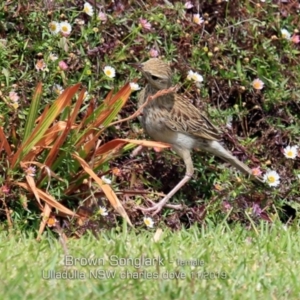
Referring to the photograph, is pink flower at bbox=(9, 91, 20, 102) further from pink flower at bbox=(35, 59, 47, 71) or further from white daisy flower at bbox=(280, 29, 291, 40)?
white daisy flower at bbox=(280, 29, 291, 40)

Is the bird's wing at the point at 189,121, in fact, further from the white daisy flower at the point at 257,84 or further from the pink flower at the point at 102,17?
the pink flower at the point at 102,17

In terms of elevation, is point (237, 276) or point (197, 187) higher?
point (237, 276)

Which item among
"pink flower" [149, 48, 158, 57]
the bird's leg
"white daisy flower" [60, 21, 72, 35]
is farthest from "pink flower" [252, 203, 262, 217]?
"white daisy flower" [60, 21, 72, 35]

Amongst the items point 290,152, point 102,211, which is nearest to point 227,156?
point 290,152

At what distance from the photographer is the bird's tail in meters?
8.32

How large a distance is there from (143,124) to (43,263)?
2.67 meters

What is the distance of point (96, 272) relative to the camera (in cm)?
553

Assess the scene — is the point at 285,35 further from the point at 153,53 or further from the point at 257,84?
the point at 153,53

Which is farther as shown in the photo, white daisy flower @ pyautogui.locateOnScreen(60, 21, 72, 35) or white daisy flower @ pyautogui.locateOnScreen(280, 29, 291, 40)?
white daisy flower @ pyautogui.locateOnScreen(280, 29, 291, 40)

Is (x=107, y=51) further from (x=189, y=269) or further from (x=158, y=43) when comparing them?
(x=189, y=269)

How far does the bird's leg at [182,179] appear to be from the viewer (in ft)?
25.7

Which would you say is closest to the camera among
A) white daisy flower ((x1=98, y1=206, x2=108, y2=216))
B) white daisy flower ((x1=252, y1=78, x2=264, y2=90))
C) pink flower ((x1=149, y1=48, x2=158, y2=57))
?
white daisy flower ((x1=98, y1=206, x2=108, y2=216))

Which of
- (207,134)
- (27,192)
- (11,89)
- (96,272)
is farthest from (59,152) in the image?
(96,272)

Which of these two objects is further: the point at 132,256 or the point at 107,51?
the point at 107,51
